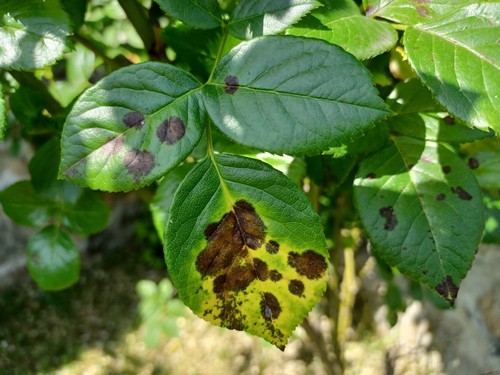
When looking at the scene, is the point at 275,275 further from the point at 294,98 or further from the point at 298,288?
the point at 294,98

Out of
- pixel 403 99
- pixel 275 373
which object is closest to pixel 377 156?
pixel 403 99

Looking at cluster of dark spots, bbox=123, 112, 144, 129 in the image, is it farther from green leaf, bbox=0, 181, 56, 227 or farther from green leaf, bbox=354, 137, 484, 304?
green leaf, bbox=0, 181, 56, 227

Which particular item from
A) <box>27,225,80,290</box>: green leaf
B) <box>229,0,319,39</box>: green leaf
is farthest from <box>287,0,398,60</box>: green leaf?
<box>27,225,80,290</box>: green leaf

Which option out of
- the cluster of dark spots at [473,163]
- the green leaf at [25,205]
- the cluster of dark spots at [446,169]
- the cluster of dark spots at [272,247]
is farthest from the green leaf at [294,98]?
the green leaf at [25,205]

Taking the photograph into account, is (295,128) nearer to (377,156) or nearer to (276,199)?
(276,199)

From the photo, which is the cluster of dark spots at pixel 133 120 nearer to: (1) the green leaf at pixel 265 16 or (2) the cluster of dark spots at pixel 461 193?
(1) the green leaf at pixel 265 16
